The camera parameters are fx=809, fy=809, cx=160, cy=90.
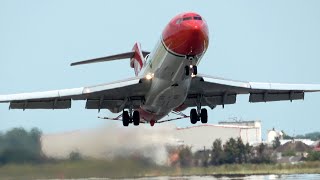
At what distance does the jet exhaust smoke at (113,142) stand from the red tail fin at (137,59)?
3.92m

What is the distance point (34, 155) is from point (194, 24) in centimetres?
1490

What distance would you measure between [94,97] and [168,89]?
6.84m

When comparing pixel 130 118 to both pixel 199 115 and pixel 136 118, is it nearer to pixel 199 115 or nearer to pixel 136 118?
pixel 136 118

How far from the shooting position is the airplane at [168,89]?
42938mm

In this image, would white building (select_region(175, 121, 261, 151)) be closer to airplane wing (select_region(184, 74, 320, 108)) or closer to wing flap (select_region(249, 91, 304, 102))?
airplane wing (select_region(184, 74, 320, 108))

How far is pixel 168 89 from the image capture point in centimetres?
4544

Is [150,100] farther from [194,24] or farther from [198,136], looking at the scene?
[198,136]

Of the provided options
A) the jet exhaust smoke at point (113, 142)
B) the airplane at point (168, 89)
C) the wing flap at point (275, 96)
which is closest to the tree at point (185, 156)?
the jet exhaust smoke at point (113, 142)

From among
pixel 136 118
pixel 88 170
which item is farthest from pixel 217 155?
pixel 88 170

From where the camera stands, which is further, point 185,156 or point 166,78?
point 185,156

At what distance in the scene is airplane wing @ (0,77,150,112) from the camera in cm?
4736

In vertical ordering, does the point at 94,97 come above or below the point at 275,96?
below

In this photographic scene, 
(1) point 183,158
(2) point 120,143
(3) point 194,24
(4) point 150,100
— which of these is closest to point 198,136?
(1) point 183,158

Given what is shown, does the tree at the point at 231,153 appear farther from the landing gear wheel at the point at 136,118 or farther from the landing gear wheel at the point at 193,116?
the landing gear wheel at the point at 136,118
